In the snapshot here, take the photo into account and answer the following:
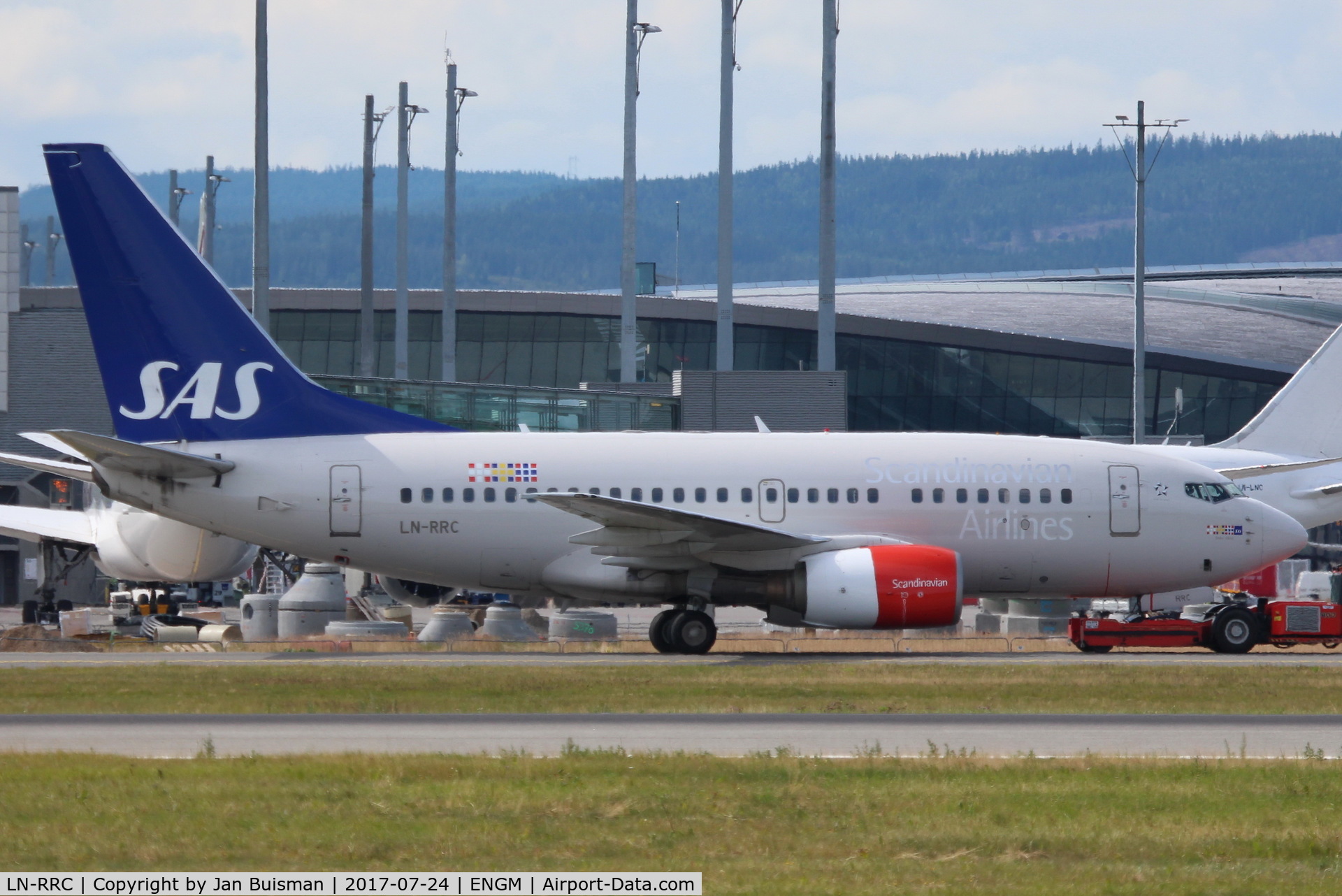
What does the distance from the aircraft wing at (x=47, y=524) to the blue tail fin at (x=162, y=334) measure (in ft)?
58.8

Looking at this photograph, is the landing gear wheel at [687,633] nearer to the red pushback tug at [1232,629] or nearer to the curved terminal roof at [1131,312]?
the red pushback tug at [1232,629]

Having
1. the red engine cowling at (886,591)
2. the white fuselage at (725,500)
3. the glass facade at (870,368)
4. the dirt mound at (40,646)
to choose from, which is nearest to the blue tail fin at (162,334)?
the white fuselage at (725,500)

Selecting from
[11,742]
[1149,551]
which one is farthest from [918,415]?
[11,742]

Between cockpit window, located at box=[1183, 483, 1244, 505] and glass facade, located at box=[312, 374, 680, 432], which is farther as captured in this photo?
glass facade, located at box=[312, 374, 680, 432]

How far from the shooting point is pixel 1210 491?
3052 cm

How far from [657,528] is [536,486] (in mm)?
2701

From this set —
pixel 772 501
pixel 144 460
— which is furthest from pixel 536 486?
pixel 144 460

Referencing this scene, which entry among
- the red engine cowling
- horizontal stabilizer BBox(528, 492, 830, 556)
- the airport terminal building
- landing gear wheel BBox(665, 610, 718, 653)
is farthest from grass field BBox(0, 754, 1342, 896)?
the airport terminal building

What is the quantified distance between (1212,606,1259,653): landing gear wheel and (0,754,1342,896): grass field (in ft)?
51.4

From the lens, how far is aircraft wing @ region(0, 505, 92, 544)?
46.2 metres

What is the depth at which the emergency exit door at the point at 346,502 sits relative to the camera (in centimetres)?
2950

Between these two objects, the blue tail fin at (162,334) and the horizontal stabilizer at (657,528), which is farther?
the blue tail fin at (162,334)

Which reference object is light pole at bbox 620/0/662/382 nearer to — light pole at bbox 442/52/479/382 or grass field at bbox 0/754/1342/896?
light pole at bbox 442/52/479/382

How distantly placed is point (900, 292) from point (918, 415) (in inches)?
1019
